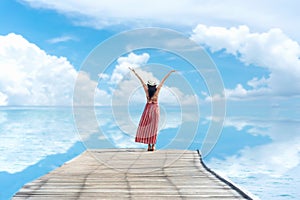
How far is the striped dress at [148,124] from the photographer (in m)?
10.9

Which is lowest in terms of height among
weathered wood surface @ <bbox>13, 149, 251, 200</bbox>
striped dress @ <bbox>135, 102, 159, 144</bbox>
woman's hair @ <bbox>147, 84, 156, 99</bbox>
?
weathered wood surface @ <bbox>13, 149, 251, 200</bbox>

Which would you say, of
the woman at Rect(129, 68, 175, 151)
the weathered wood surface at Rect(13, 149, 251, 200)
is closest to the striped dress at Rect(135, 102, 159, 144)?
the woman at Rect(129, 68, 175, 151)

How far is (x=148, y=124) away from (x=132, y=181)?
4.48 meters

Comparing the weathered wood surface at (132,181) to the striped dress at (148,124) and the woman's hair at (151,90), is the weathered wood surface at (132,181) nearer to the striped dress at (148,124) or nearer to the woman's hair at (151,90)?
the striped dress at (148,124)

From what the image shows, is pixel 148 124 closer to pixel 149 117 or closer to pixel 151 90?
pixel 149 117

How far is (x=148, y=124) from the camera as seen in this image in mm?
10945

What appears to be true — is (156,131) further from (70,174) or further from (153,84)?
(70,174)

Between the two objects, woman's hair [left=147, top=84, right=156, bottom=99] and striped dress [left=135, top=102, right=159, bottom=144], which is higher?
woman's hair [left=147, top=84, right=156, bottom=99]

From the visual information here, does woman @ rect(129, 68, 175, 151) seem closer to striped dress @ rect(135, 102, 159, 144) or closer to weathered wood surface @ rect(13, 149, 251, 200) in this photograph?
striped dress @ rect(135, 102, 159, 144)

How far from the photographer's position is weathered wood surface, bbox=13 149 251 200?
544 cm

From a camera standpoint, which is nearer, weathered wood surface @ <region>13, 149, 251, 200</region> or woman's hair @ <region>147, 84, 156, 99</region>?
weathered wood surface @ <region>13, 149, 251, 200</region>

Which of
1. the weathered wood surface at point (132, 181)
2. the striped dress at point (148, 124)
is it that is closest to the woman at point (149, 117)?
the striped dress at point (148, 124)

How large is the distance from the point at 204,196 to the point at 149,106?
19.0 ft

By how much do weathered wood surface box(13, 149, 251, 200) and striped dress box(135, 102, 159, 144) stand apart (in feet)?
4.13
